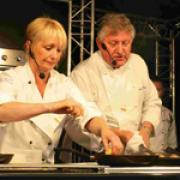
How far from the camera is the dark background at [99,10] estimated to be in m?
2.80

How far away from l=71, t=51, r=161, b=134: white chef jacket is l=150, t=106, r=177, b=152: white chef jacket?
122 centimetres

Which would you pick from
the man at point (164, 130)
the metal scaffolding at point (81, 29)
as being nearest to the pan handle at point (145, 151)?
the metal scaffolding at point (81, 29)

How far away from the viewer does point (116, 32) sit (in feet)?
6.17

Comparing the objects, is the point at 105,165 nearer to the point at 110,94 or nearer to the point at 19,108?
the point at 19,108

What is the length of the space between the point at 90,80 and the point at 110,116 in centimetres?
19

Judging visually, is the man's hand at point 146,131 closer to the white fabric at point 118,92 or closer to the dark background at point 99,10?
the white fabric at point 118,92

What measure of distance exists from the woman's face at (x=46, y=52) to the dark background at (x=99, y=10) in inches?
48.4

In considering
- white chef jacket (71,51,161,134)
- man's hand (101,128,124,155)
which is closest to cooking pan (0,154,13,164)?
man's hand (101,128,124,155)

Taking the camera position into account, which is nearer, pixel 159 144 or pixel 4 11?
A: pixel 4 11

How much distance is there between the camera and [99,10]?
3156 mm

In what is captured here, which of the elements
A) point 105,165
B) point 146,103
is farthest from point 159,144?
point 105,165

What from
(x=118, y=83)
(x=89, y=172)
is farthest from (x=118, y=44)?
(x=89, y=172)

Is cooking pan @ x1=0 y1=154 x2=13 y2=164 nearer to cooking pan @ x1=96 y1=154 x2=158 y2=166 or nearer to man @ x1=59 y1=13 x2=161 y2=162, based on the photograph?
Result: cooking pan @ x1=96 y1=154 x2=158 y2=166

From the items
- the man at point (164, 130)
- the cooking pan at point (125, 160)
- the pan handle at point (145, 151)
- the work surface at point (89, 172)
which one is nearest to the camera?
the work surface at point (89, 172)
